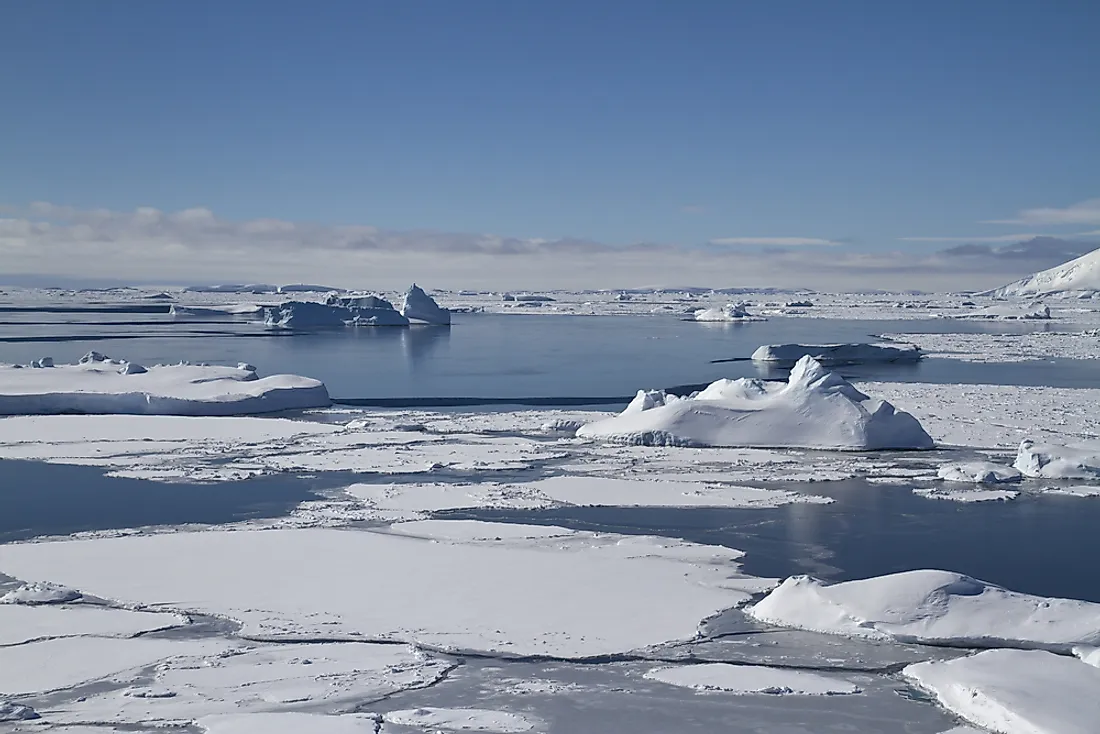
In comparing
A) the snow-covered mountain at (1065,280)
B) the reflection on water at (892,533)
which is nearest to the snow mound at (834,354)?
the reflection on water at (892,533)

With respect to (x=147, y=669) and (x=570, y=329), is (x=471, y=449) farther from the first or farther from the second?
(x=570, y=329)

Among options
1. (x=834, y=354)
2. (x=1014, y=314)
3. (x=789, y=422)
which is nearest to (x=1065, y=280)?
(x=1014, y=314)

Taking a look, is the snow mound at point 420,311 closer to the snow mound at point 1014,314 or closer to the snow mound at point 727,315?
the snow mound at point 727,315

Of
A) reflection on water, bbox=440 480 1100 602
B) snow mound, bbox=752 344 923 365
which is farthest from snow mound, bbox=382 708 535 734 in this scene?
snow mound, bbox=752 344 923 365

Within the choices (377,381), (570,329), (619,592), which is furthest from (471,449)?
(570,329)

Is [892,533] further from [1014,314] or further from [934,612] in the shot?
[1014,314]

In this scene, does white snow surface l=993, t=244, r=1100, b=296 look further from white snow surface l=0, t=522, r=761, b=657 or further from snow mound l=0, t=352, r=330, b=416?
white snow surface l=0, t=522, r=761, b=657
